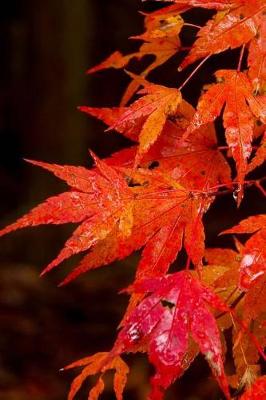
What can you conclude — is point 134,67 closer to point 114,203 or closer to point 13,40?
point 13,40

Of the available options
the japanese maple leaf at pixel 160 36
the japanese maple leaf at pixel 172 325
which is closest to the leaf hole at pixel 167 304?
the japanese maple leaf at pixel 172 325

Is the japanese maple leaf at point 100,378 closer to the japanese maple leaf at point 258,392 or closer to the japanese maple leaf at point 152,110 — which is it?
the japanese maple leaf at point 258,392

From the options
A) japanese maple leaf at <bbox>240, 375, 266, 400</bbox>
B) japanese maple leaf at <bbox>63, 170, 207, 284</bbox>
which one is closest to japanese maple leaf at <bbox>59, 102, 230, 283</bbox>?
japanese maple leaf at <bbox>63, 170, 207, 284</bbox>

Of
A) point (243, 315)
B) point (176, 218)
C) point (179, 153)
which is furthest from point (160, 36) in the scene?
point (243, 315)

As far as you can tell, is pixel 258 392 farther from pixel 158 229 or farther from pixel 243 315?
pixel 158 229

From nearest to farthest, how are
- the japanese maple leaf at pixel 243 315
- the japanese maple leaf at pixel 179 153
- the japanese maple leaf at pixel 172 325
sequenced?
1. the japanese maple leaf at pixel 172 325
2. the japanese maple leaf at pixel 243 315
3. the japanese maple leaf at pixel 179 153

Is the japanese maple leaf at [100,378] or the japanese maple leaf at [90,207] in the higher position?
the japanese maple leaf at [90,207]
